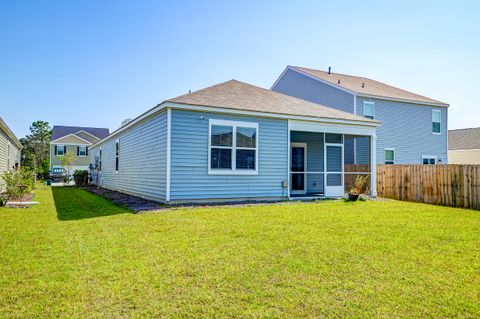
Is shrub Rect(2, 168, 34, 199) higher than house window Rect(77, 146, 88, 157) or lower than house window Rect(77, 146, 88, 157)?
lower

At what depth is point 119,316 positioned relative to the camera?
2.82 metres

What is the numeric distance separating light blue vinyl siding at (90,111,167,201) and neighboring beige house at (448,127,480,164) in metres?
30.7

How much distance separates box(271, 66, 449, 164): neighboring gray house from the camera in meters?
19.5

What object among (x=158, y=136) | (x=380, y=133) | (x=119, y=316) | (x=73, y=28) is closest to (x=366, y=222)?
(x=119, y=316)

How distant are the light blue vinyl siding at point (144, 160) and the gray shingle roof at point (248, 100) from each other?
147 cm

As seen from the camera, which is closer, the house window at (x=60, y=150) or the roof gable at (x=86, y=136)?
the house window at (x=60, y=150)

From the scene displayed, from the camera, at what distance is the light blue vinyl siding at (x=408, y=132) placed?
1992 cm

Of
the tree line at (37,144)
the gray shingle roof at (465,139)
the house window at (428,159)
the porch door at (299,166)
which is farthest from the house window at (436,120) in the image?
the tree line at (37,144)

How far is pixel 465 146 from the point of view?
1268 inches

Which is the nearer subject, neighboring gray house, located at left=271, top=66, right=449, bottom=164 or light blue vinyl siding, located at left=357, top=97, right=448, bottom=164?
neighboring gray house, located at left=271, top=66, right=449, bottom=164

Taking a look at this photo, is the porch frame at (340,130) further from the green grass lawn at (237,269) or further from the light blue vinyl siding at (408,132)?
the light blue vinyl siding at (408,132)

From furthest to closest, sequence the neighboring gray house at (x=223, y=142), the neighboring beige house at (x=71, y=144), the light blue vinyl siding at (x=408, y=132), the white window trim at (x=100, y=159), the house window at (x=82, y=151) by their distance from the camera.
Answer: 1. the house window at (x=82, y=151)
2. the neighboring beige house at (x=71, y=144)
3. the white window trim at (x=100, y=159)
4. the light blue vinyl siding at (x=408, y=132)
5. the neighboring gray house at (x=223, y=142)

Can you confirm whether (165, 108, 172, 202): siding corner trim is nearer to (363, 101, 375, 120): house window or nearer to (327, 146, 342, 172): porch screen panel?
(327, 146, 342, 172): porch screen panel

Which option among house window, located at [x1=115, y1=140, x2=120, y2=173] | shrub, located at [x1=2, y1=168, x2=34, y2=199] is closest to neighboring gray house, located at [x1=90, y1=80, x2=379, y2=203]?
house window, located at [x1=115, y1=140, x2=120, y2=173]
